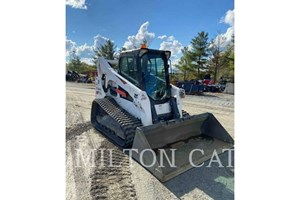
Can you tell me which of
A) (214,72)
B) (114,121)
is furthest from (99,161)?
(214,72)

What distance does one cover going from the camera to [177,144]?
66.0 inches

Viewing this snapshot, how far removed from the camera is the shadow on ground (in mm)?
1188

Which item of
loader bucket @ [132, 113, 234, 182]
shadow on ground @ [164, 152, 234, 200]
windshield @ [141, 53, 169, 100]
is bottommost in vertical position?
shadow on ground @ [164, 152, 234, 200]

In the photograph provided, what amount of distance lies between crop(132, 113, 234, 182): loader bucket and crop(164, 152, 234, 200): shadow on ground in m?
0.04

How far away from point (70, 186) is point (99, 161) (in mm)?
320

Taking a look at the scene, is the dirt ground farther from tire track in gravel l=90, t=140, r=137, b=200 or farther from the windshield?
the windshield

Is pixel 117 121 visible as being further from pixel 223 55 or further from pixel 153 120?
pixel 223 55

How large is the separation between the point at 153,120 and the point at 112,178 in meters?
0.60

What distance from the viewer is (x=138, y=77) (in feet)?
5.94

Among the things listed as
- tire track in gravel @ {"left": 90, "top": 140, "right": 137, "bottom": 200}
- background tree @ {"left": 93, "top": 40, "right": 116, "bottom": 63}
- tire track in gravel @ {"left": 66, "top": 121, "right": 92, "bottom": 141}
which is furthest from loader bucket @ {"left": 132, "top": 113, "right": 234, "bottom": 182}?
background tree @ {"left": 93, "top": 40, "right": 116, "bottom": 63}

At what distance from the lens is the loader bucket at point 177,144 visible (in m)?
1.35

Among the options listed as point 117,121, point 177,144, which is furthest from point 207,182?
point 117,121
